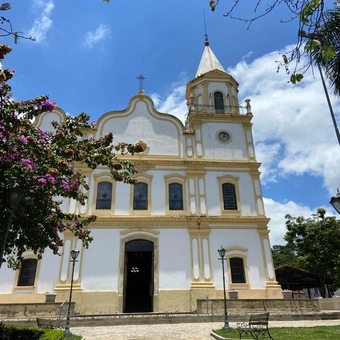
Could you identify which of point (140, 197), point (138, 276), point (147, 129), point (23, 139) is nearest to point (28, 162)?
point (23, 139)

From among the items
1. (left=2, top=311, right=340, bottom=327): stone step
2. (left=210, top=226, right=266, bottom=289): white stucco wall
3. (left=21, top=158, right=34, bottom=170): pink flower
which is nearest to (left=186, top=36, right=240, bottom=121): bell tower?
(left=210, top=226, right=266, bottom=289): white stucco wall

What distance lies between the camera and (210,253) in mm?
16344

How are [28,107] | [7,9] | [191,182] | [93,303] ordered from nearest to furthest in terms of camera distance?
[7,9] → [28,107] → [93,303] → [191,182]

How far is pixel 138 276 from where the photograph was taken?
18.9 metres

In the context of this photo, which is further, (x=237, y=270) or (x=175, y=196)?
(x=175, y=196)

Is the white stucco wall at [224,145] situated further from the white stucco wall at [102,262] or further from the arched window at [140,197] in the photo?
the white stucco wall at [102,262]

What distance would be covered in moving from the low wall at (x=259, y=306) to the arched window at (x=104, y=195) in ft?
22.9

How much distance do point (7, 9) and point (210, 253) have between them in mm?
14464

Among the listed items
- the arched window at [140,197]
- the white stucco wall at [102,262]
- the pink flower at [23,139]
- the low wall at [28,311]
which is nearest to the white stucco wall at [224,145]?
the arched window at [140,197]

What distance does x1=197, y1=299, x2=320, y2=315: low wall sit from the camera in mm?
13227

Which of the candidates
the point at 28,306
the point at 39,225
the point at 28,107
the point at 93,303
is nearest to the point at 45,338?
the point at 39,225

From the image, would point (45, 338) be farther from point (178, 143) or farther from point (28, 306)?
point (178, 143)

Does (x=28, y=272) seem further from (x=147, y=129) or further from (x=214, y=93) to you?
(x=214, y=93)

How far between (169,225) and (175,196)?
1791 mm
